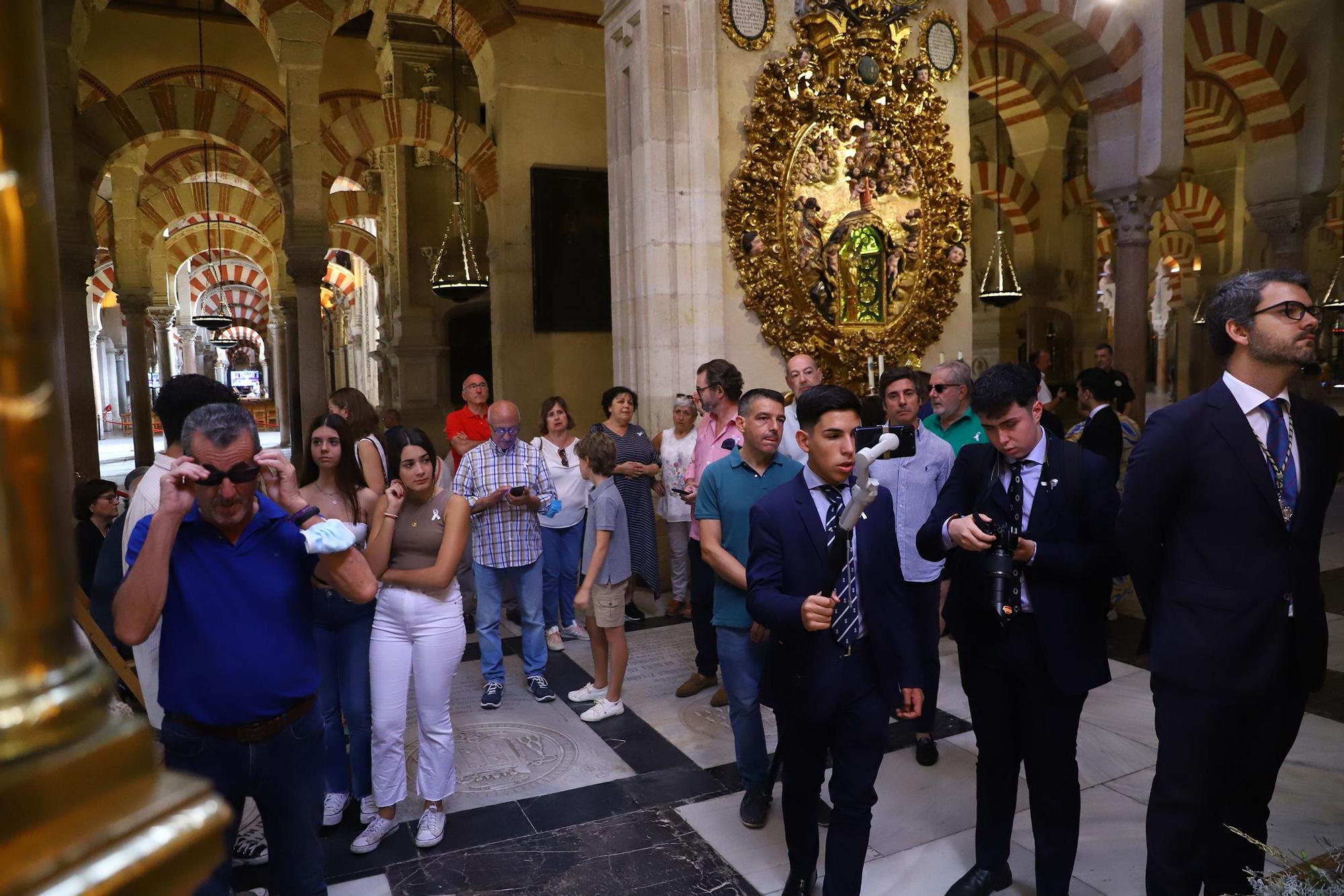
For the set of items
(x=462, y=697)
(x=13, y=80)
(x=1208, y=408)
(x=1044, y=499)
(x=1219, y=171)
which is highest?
(x=1219, y=171)

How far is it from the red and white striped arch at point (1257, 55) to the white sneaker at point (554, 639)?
1021cm

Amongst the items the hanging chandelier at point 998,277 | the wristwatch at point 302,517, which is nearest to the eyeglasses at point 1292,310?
the wristwatch at point 302,517

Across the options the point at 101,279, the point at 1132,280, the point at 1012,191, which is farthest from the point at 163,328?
the point at 1132,280

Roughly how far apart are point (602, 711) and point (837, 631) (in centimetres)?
212

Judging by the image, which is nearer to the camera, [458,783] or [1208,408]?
[1208,408]

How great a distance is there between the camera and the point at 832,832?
2.52 meters

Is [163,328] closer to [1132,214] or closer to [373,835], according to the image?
[1132,214]

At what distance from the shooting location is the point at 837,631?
100 inches

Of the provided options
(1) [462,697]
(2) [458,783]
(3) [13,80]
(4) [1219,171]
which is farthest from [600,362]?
(4) [1219,171]

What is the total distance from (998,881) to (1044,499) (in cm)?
121

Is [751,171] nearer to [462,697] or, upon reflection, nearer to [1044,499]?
[462,697]

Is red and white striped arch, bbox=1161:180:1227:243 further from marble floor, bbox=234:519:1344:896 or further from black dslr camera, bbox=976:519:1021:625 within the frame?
black dslr camera, bbox=976:519:1021:625

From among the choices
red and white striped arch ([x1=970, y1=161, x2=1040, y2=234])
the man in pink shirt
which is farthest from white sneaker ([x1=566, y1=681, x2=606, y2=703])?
red and white striped arch ([x1=970, y1=161, x2=1040, y2=234])

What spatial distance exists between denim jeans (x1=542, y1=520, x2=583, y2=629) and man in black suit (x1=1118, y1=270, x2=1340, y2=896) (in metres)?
3.64
